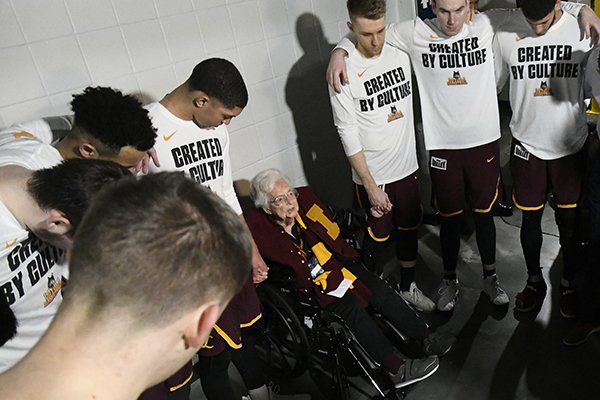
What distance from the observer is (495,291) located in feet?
8.95

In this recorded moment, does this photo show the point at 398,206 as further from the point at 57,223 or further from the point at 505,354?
the point at 57,223

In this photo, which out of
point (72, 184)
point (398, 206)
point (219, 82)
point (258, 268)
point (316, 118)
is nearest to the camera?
point (72, 184)

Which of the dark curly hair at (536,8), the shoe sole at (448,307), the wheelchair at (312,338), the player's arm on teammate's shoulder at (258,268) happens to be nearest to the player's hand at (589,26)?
the dark curly hair at (536,8)

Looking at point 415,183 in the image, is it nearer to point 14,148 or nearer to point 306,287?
point 306,287

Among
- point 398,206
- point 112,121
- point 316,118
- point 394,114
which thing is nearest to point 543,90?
point 394,114

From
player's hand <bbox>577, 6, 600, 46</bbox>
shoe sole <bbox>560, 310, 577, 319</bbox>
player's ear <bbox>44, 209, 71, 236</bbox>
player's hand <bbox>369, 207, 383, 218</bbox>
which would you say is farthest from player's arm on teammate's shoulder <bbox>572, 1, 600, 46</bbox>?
player's ear <bbox>44, 209, 71, 236</bbox>

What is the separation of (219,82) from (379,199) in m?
1.07

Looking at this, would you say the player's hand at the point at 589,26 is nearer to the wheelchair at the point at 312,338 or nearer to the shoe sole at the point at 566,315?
the shoe sole at the point at 566,315

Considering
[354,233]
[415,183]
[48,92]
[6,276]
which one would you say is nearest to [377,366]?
[354,233]

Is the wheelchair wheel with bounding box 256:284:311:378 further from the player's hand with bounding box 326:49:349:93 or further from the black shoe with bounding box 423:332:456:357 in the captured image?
the player's hand with bounding box 326:49:349:93

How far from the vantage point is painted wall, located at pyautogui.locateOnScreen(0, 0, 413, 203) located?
200 centimetres

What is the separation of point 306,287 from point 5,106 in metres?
1.55

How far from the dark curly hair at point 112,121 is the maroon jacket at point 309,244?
84cm

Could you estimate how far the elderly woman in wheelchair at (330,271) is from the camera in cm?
229
